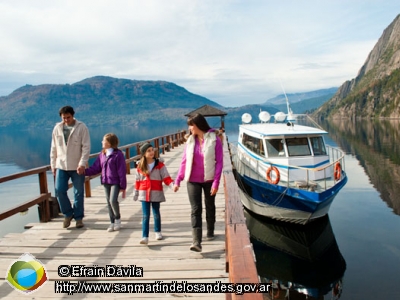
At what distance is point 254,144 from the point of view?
14.6 m

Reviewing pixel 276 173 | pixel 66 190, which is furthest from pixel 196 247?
pixel 276 173

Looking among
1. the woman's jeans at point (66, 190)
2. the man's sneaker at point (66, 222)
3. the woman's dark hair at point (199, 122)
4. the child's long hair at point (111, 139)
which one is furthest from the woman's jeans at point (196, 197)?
the man's sneaker at point (66, 222)

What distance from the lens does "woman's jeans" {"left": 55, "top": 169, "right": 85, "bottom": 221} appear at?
629 cm

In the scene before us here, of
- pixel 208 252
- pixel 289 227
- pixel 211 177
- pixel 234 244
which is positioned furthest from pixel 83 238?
pixel 289 227

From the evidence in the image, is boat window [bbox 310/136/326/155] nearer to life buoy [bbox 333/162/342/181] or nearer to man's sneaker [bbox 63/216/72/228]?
life buoy [bbox 333/162/342/181]

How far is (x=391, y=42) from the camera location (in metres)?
178

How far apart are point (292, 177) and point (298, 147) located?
1341 mm

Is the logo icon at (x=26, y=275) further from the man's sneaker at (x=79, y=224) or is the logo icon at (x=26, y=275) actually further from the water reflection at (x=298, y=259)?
the water reflection at (x=298, y=259)

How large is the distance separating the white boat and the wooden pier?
4846 mm

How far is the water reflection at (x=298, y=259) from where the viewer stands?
30.8 feet

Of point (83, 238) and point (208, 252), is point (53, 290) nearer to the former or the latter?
point (83, 238)

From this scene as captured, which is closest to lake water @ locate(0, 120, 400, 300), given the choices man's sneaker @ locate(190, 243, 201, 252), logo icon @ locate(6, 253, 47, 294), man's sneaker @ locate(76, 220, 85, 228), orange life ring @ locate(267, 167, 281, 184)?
orange life ring @ locate(267, 167, 281, 184)

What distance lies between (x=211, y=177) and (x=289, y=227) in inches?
364

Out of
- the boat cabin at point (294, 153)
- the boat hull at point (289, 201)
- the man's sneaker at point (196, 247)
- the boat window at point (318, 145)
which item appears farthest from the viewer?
the boat window at point (318, 145)
